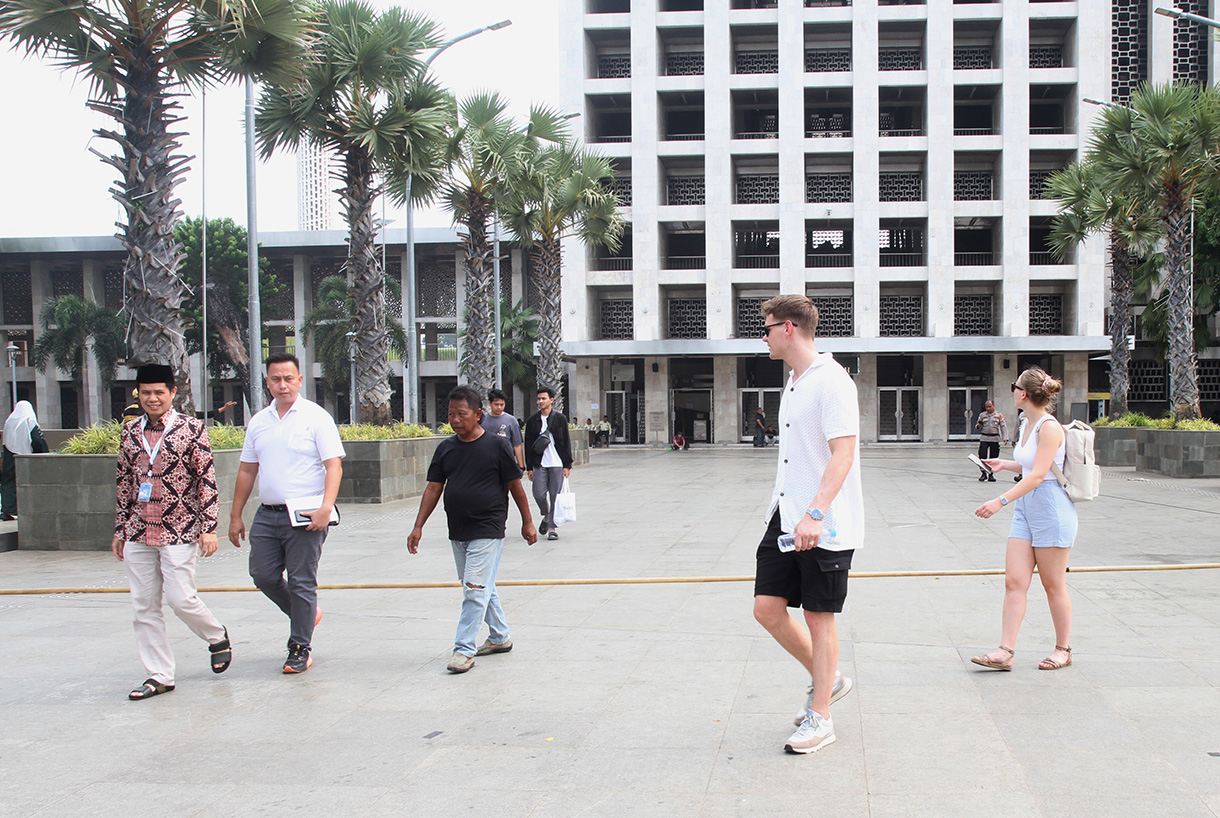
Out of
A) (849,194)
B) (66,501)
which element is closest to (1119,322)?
(849,194)

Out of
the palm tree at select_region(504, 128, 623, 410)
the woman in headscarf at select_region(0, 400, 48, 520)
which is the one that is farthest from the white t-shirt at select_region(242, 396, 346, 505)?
the palm tree at select_region(504, 128, 623, 410)

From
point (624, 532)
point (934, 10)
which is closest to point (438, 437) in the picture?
point (624, 532)

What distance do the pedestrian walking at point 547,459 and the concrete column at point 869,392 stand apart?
110 feet

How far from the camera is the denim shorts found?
17.6 ft

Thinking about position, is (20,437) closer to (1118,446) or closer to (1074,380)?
(1118,446)

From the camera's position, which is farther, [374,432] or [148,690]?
Result: [374,432]

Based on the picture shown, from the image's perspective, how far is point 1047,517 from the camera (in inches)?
212

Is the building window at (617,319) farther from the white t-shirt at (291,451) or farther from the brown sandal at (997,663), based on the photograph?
the brown sandal at (997,663)

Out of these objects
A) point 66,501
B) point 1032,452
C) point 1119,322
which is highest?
point 1119,322

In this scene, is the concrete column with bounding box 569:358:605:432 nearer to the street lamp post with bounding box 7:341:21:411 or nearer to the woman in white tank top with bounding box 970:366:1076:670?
the street lamp post with bounding box 7:341:21:411

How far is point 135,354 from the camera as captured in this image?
36.8ft

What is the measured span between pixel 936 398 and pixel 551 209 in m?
22.2

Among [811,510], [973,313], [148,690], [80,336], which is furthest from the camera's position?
[80,336]

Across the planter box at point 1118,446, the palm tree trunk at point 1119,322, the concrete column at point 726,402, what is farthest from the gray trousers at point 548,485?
the concrete column at point 726,402
